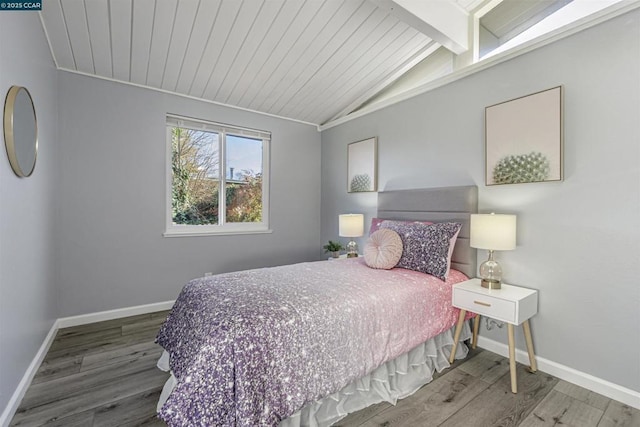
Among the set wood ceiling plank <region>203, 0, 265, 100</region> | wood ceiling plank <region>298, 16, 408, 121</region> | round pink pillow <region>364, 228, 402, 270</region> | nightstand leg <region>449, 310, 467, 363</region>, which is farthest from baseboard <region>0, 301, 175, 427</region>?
wood ceiling plank <region>298, 16, 408, 121</region>

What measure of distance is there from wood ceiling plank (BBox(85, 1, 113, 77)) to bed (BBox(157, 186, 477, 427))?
2172 mm

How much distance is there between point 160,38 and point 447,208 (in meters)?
2.93

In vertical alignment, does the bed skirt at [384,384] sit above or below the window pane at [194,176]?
below

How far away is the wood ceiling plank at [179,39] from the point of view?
2.26 m

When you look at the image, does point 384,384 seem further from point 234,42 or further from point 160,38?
point 160,38

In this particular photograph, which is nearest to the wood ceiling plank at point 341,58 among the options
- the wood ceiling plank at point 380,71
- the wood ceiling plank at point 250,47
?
the wood ceiling plank at point 380,71

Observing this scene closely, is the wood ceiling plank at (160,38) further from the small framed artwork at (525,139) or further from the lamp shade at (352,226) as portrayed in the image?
the small framed artwork at (525,139)

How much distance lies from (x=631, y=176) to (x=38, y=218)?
4.00 metres

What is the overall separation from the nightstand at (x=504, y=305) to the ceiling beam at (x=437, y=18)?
2081 millimetres

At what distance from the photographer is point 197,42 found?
8.51ft

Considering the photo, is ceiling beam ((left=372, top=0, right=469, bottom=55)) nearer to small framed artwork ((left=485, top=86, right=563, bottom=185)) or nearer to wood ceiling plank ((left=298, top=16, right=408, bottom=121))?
wood ceiling plank ((left=298, top=16, right=408, bottom=121))

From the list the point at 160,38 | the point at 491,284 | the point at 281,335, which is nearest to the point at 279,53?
the point at 160,38

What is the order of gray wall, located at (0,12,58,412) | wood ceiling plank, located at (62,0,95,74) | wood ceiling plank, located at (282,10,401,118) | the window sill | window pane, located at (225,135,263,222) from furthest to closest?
window pane, located at (225,135,263,222)
the window sill
wood ceiling plank, located at (282,10,401,118)
wood ceiling plank, located at (62,0,95,74)
gray wall, located at (0,12,58,412)

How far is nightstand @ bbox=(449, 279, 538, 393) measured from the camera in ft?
6.26
